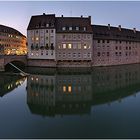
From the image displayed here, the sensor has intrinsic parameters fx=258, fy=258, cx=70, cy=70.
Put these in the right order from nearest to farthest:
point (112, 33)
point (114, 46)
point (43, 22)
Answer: point (43, 22), point (114, 46), point (112, 33)

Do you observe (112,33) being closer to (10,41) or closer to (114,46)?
(114,46)

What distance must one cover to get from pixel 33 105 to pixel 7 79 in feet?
67.1

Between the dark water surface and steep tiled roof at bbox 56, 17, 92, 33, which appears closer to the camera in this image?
the dark water surface

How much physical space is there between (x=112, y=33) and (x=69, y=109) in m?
56.5

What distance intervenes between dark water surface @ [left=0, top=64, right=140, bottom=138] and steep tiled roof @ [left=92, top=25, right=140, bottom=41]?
32411mm

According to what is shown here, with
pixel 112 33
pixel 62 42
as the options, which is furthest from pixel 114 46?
pixel 62 42

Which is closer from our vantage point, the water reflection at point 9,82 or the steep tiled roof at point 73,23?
the water reflection at point 9,82

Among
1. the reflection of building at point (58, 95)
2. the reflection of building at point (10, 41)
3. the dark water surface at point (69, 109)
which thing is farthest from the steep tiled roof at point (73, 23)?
the reflection of building at point (10, 41)

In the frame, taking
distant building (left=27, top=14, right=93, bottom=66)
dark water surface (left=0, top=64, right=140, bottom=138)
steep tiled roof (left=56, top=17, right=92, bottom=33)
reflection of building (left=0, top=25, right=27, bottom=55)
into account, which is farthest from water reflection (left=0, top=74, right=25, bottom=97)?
reflection of building (left=0, top=25, right=27, bottom=55)

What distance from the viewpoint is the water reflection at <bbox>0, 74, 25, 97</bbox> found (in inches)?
1485

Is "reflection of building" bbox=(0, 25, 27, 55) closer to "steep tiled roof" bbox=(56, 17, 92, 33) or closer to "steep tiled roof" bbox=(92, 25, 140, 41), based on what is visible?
"steep tiled roof" bbox=(56, 17, 92, 33)

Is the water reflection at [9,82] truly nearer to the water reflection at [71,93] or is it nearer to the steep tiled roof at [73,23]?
the water reflection at [71,93]

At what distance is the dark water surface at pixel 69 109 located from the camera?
755 inches

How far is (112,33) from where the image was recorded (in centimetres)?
7919
